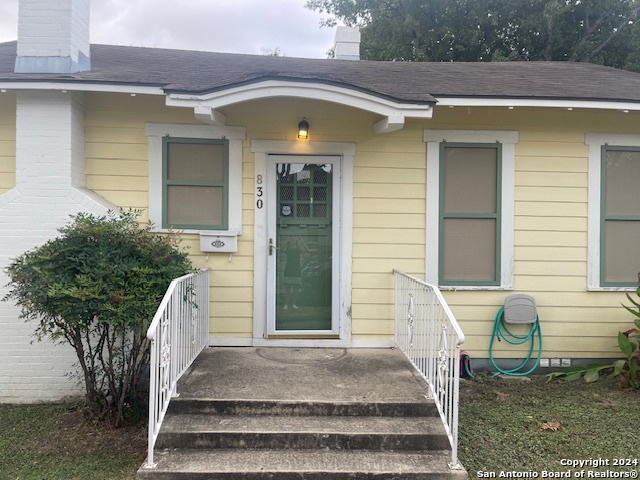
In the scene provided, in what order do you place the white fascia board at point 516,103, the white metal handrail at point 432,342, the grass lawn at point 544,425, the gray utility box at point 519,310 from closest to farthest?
the white metal handrail at point 432,342
the grass lawn at point 544,425
the white fascia board at point 516,103
the gray utility box at point 519,310

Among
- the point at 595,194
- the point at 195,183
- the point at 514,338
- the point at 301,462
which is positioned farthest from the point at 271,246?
the point at 595,194

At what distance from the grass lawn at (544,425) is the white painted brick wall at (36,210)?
371 centimetres

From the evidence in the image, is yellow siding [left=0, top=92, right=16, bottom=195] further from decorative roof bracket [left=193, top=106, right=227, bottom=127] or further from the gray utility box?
the gray utility box

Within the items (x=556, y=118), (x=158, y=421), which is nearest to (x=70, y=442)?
(x=158, y=421)

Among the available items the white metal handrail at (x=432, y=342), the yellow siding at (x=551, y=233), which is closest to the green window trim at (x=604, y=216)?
the yellow siding at (x=551, y=233)

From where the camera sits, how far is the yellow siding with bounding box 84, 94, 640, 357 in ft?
16.1

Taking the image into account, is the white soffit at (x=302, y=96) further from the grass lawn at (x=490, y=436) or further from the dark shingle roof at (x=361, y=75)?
the grass lawn at (x=490, y=436)

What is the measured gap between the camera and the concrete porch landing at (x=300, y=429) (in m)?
3.02

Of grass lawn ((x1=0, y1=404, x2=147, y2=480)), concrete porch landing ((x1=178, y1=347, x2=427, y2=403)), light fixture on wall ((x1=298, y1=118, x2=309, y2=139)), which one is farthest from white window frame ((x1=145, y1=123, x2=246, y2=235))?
grass lawn ((x1=0, y1=404, x2=147, y2=480))

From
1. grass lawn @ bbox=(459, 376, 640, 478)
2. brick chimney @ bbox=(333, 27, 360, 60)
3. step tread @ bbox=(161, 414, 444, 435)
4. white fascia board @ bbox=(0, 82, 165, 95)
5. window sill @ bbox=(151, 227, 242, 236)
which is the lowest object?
grass lawn @ bbox=(459, 376, 640, 478)

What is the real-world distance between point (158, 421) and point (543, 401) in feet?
11.1

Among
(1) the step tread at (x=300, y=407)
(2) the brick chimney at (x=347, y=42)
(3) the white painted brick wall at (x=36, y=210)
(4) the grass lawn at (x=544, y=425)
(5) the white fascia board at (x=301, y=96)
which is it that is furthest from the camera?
(2) the brick chimney at (x=347, y=42)

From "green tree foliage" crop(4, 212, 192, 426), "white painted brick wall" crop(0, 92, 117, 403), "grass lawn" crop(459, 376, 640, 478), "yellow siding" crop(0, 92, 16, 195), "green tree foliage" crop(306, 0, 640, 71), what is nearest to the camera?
"grass lawn" crop(459, 376, 640, 478)

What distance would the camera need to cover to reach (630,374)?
4758mm
